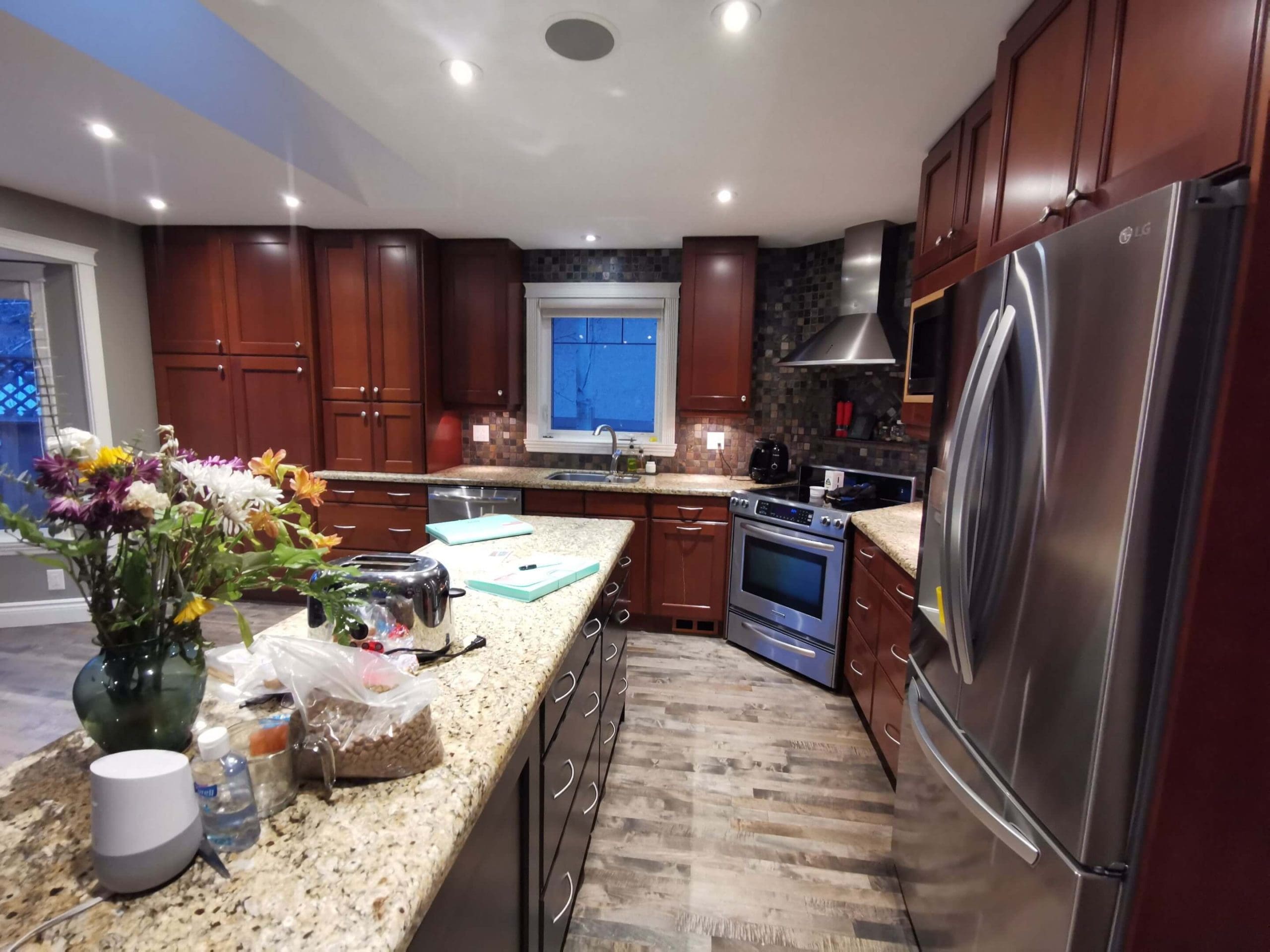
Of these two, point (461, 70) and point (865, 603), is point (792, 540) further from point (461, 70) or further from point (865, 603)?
point (461, 70)

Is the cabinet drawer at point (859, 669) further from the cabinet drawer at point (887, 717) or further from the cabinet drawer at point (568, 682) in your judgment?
the cabinet drawer at point (568, 682)

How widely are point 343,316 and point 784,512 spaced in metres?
2.90

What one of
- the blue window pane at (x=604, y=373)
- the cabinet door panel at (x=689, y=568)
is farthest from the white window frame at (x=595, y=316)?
the cabinet door panel at (x=689, y=568)

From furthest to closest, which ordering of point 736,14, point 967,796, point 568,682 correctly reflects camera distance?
1. point 736,14
2. point 568,682
3. point 967,796

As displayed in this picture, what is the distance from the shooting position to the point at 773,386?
142 inches

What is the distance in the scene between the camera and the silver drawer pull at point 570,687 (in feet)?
3.87

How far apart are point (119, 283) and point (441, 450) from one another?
81.2 inches

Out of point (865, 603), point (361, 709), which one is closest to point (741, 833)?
point (865, 603)

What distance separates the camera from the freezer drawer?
2.90 ft

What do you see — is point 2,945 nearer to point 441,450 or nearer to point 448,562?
point 448,562

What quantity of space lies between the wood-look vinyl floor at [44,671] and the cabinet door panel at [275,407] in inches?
40.2

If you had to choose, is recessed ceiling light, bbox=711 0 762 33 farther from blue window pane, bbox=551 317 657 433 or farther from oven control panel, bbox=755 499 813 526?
blue window pane, bbox=551 317 657 433

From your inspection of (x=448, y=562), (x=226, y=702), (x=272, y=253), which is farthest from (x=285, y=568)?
(x=272, y=253)

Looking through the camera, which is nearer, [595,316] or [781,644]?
[781,644]
